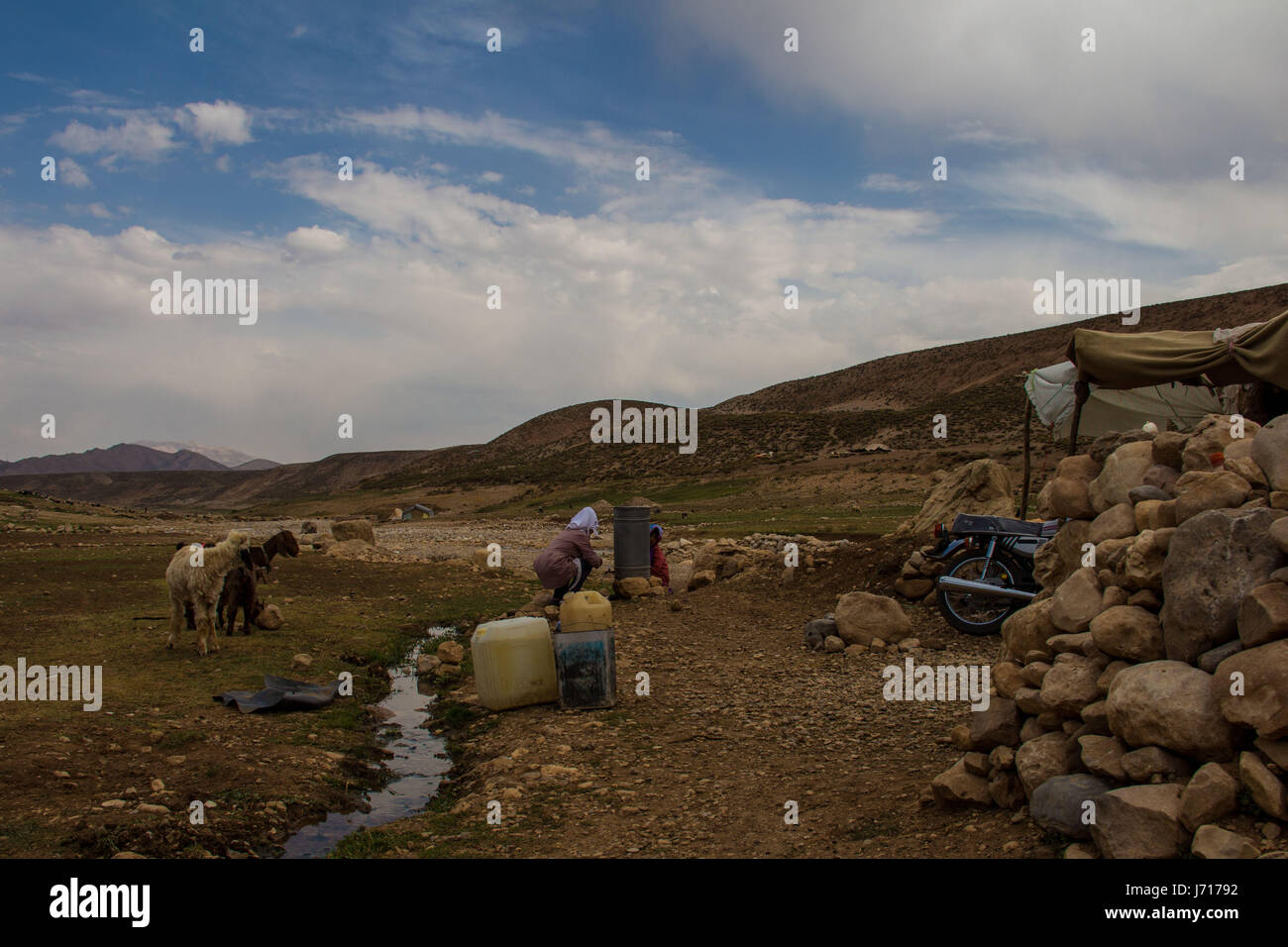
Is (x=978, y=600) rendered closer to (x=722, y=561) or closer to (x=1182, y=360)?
(x=1182, y=360)

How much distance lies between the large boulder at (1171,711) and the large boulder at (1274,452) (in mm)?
1452

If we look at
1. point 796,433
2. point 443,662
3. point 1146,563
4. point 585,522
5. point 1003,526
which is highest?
point 796,433

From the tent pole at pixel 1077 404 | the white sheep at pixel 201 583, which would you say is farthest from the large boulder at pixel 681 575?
the white sheep at pixel 201 583

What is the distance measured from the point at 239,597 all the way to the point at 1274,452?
12.7 meters

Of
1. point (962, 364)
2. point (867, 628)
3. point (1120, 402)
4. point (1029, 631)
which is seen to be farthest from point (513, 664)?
point (962, 364)

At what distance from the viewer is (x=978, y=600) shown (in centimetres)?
1188

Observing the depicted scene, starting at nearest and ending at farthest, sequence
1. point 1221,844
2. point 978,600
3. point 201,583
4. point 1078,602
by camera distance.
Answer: point 1221,844, point 1078,602, point 978,600, point 201,583

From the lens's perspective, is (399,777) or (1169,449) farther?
(399,777)

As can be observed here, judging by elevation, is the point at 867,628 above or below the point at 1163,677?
below

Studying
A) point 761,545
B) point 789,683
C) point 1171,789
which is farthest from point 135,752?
point 761,545

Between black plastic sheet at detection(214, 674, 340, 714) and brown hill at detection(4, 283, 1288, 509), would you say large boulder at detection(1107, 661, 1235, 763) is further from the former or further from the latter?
brown hill at detection(4, 283, 1288, 509)

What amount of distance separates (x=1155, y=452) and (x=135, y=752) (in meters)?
8.96

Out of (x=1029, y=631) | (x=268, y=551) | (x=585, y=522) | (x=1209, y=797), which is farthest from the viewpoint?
(x=268, y=551)

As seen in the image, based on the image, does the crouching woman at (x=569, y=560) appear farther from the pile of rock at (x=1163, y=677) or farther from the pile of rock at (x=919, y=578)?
the pile of rock at (x=1163, y=677)
